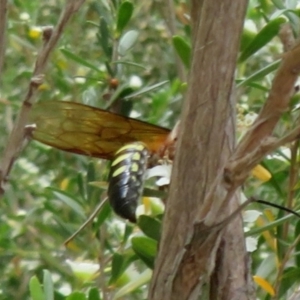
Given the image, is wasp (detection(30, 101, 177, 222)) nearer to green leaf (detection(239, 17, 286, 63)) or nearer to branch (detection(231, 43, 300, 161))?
green leaf (detection(239, 17, 286, 63))

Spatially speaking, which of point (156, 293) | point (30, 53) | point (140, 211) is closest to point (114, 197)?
point (140, 211)

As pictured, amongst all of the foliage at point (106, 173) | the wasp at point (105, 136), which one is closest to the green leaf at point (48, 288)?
the foliage at point (106, 173)

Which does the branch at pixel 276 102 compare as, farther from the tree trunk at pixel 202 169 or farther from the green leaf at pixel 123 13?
the green leaf at pixel 123 13

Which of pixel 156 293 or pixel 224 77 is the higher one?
pixel 224 77

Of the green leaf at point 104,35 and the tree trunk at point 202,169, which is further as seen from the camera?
the green leaf at point 104,35

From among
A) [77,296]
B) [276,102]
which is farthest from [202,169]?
[77,296]

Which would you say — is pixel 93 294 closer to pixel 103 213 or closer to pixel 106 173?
pixel 103 213

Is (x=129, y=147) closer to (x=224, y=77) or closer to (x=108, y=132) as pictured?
(x=108, y=132)
